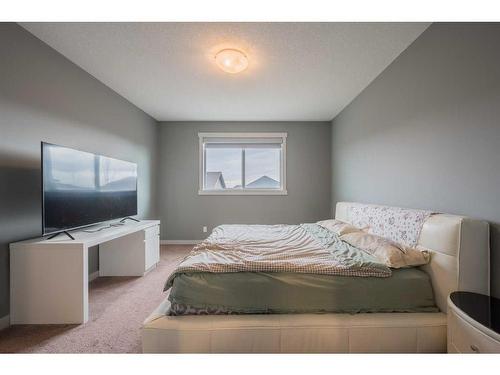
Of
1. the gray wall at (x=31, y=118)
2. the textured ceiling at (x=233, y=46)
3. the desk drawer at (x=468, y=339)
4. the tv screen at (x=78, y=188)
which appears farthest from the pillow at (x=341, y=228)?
the gray wall at (x=31, y=118)

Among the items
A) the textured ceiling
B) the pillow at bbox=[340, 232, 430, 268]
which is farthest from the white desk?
the pillow at bbox=[340, 232, 430, 268]

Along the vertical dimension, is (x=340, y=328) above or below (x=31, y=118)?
below

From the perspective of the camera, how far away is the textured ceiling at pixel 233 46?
6.19ft

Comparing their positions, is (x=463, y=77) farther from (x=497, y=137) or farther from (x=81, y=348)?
(x=81, y=348)

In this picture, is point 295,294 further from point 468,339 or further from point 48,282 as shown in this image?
point 48,282

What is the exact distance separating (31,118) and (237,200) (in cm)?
320

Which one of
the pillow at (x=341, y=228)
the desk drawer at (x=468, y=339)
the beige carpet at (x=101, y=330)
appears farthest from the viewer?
the pillow at (x=341, y=228)

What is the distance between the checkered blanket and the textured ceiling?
5.99ft

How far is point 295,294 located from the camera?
1438 mm

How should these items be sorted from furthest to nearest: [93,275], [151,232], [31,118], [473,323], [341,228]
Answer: [151,232], [93,275], [341,228], [31,118], [473,323]

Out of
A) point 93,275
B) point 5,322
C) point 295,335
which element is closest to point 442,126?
point 295,335

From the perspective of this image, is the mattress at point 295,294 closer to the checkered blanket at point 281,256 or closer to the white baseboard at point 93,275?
the checkered blanket at point 281,256

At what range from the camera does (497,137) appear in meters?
1.32

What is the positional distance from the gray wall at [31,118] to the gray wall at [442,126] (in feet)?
11.1
